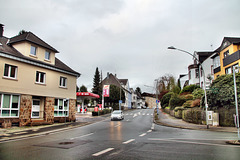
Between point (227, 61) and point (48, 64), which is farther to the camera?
point (227, 61)

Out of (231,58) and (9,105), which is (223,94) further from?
(9,105)

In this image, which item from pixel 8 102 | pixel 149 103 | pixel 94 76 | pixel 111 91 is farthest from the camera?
pixel 149 103

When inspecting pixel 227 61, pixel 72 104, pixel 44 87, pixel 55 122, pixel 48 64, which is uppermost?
pixel 227 61

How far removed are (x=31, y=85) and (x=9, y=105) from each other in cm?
307

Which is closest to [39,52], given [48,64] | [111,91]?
[48,64]

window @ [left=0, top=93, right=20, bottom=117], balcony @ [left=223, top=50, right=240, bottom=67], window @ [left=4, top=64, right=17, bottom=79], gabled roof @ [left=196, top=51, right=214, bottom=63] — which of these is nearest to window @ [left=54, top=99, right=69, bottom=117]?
window @ [left=0, top=93, right=20, bottom=117]

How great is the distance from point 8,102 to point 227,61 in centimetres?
3021

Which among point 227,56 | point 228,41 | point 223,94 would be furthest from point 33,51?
point 228,41

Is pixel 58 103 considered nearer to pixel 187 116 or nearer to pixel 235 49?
pixel 187 116

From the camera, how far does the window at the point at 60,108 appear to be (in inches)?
973

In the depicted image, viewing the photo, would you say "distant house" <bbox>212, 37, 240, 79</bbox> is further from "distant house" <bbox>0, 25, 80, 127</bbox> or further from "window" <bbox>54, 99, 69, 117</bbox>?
"window" <bbox>54, 99, 69, 117</bbox>

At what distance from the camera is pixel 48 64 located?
23016 mm

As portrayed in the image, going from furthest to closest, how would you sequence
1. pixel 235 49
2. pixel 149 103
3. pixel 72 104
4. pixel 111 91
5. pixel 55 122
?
pixel 149 103
pixel 111 91
pixel 235 49
pixel 72 104
pixel 55 122

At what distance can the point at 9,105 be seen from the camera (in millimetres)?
18797
